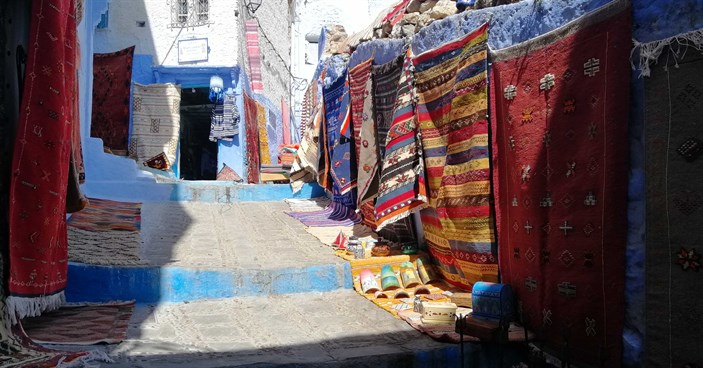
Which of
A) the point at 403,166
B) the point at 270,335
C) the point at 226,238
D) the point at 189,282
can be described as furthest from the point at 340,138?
the point at 270,335

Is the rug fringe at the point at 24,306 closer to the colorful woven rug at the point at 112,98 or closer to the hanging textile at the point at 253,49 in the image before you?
the colorful woven rug at the point at 112,98

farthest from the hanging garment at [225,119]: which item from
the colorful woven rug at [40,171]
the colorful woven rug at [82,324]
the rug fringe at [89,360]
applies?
the rug fringe at [89,360]

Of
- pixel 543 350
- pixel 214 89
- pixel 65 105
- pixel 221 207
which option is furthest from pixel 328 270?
pixel 214 89

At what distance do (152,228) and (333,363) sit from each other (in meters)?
4.51

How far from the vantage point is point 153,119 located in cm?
1277

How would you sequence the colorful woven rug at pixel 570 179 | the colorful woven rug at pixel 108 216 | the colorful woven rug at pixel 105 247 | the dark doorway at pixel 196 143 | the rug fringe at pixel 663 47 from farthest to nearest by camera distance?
the dark doorway at pixel 196 143, the colorful woven rug at pixel 108 216, the colorful woven rug at pixel 105 247, the colorful woven rug at pixel 570 179, the rug fringe at pixel 663 47

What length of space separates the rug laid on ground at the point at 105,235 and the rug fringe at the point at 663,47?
4.32 m

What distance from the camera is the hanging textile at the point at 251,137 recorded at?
542 inches

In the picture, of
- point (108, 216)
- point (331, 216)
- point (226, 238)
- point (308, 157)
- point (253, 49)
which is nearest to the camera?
point (226, 238)

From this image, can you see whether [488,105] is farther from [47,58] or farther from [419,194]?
[47,58]

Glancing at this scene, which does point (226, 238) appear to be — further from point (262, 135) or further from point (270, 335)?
point (262, 135)

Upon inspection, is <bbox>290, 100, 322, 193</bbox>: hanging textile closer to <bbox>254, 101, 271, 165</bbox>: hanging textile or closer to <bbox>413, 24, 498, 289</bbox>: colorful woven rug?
<bbox>413, 24, 498, 289</bbox>: colorful woven rug

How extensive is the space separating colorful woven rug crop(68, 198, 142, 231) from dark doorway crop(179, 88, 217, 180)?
8.64 m

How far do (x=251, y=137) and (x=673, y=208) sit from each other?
41.0ft
